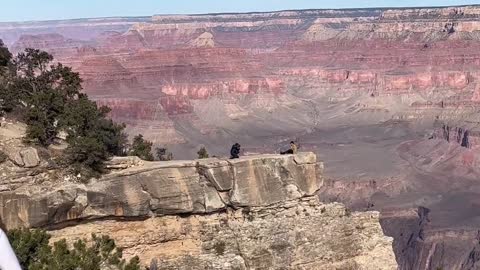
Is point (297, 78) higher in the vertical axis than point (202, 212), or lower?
higher

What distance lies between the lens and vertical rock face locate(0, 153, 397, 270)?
19.3 meters

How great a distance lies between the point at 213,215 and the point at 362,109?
14447cm

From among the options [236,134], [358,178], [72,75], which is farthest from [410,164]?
[72,75]

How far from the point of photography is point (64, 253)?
17.6 metres

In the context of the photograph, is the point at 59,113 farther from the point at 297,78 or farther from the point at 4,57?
the point at 297,78

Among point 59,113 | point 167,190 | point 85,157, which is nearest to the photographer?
point 85,157

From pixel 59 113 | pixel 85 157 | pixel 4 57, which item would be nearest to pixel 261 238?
pixel 85 157

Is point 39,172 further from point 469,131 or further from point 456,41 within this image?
point 456,41

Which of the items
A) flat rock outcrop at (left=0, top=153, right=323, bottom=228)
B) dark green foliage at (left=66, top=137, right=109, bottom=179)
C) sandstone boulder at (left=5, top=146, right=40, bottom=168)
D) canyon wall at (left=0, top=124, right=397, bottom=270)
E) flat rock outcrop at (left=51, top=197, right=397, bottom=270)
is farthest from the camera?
flat rock outcrop at (left=51, top=197, right=397, bottom=270)

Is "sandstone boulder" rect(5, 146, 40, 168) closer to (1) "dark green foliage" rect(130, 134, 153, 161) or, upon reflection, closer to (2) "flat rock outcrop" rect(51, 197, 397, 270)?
(2) "flat rock outcrop" rect(51, 197, 397, 270)

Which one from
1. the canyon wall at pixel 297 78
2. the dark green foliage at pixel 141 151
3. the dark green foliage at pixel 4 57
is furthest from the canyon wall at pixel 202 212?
the canyon wall at pixel 297 78

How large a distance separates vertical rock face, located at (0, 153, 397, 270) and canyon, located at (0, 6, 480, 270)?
44096mm

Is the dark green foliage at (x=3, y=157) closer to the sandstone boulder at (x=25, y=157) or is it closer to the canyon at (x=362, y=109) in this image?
the sandstone boulder at (x=25, y=157)

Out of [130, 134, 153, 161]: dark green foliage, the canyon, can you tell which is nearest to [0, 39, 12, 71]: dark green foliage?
[130, 134, 153, 161]: dark green foliage
